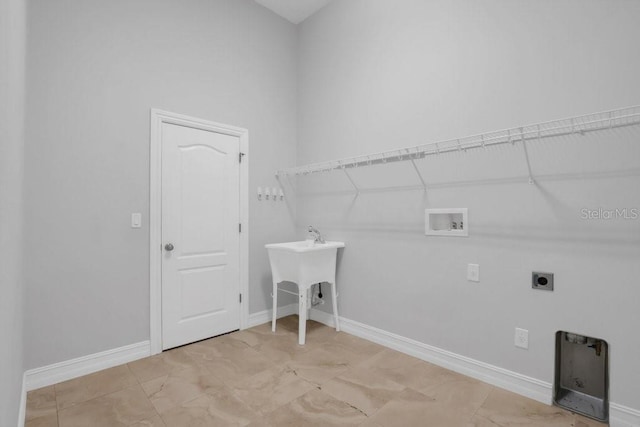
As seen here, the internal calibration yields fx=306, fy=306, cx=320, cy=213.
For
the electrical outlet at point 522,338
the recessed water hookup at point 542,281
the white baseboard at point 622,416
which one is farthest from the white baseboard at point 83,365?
the white baseboard at point 622,416

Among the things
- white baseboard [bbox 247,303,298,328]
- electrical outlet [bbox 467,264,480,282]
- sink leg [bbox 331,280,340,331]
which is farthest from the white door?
electrical outlet [bbox 467,264,480,282]

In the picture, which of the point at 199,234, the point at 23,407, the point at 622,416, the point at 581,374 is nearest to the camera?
the point at 622,416

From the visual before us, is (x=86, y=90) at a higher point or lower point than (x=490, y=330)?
higher

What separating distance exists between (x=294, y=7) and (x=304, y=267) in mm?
2845

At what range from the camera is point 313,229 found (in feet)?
10.8

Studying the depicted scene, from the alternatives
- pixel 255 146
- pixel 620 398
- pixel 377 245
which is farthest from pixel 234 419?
pixel 255 146

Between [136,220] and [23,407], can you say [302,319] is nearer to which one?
[136,220]

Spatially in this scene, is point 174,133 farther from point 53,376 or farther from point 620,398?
point 620,398

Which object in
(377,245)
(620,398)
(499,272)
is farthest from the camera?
(377,245)

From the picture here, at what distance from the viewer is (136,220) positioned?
8.11 feet

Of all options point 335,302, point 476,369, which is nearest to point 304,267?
point 335,302

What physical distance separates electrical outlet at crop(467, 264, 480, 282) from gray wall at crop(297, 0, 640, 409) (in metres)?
0.03

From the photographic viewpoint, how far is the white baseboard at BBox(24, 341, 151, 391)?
205cm

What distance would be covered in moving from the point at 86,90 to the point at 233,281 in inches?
78.0
